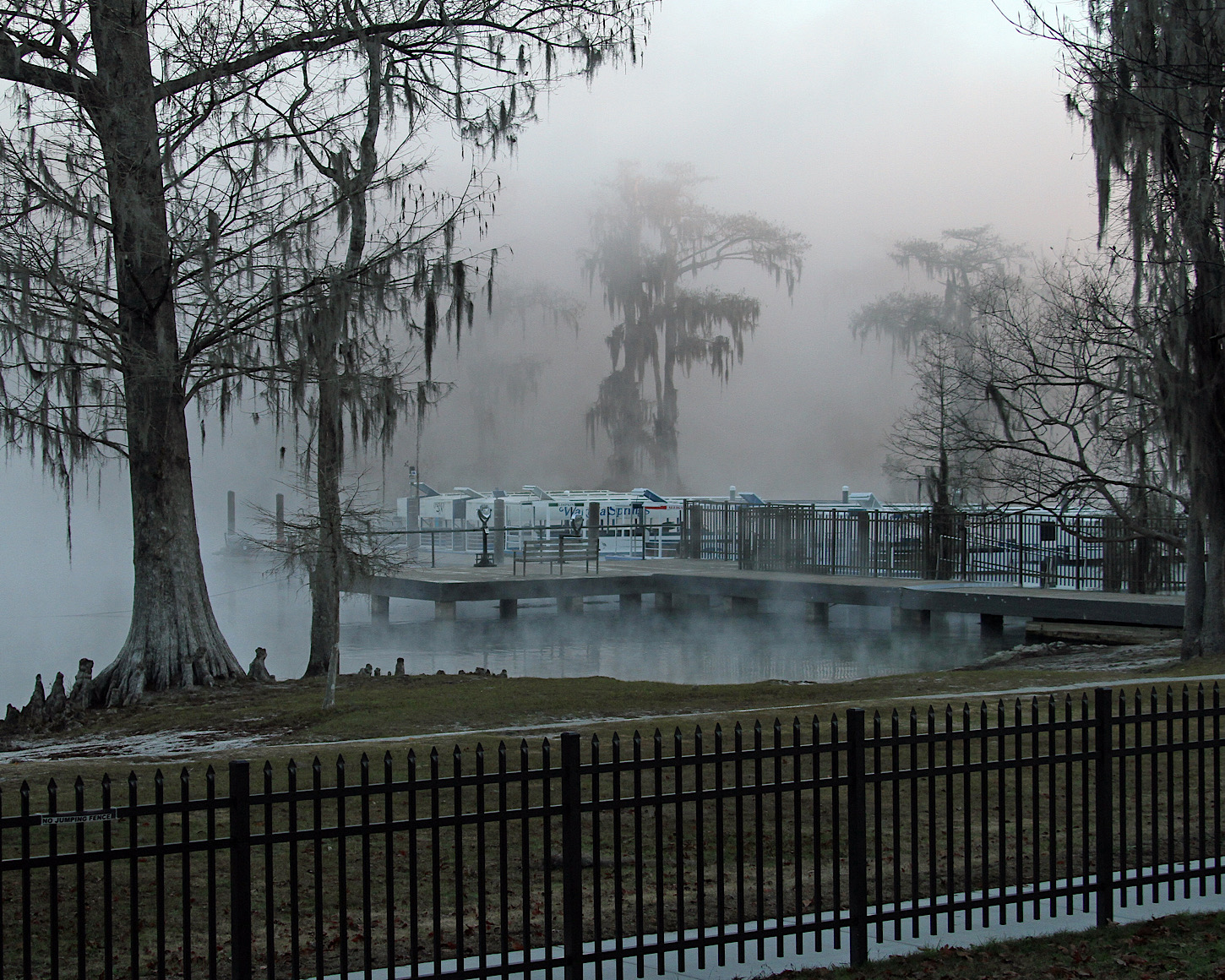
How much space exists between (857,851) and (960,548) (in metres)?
25.0

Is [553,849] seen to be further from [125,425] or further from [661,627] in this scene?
[661,627]

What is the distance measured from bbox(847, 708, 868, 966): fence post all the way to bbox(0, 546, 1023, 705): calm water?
612 inches

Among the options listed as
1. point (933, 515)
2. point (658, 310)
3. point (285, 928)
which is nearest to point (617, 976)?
point (285, 928)

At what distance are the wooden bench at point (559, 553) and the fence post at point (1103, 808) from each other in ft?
85.3

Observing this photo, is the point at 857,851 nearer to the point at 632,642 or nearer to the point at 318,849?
the point at 318,849

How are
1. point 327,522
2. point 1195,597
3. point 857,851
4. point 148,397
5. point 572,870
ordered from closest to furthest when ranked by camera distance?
point 572,870, point 857,851, point 327,522, point 148,397, point 1195,597

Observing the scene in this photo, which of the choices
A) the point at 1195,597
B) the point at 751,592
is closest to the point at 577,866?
the point at 1195,597

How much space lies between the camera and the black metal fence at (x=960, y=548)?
25.0m

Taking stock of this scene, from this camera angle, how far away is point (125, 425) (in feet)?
53.9

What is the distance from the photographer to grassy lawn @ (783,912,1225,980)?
16.3 ft

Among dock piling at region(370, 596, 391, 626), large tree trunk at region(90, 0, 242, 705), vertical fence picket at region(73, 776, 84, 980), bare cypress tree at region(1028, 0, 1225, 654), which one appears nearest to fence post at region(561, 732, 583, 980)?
vertical fence picket at region(73, 776, 84, 980)

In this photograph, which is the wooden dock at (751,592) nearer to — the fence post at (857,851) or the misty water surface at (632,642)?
the misty water surface at (632,642)

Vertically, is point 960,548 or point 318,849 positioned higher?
point 318,849

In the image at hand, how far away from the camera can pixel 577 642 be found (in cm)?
2577
